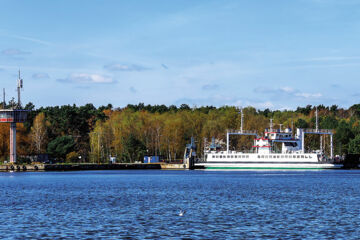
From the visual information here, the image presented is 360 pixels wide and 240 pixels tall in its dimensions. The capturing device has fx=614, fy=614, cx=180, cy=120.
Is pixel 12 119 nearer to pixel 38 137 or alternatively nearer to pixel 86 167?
pixel 86 167

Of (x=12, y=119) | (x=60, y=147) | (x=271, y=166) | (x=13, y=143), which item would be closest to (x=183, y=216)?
(x=271, y=166)

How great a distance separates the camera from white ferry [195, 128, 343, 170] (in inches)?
6319

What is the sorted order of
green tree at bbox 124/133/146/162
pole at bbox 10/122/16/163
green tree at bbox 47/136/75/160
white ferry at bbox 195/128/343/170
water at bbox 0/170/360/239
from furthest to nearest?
green tree at bbox 124/133/146/162 < green tree at bbox 47/136/75/160 < pole at bbox 10/122/16/163 < white ferry at bbox 195/128/343/170 < water at bbox 0/170/360/239

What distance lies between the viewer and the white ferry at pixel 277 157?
160m

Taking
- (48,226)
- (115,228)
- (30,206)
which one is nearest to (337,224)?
(115,228)

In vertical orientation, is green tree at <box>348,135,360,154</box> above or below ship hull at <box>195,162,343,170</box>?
above

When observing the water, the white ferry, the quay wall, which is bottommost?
the water

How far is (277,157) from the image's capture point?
534ft

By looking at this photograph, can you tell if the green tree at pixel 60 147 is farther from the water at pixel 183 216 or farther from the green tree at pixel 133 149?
the water at pixel 183 216

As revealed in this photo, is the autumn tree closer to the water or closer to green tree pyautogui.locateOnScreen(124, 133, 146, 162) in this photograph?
green tree pyautogui.locateOnScreen(124, 133, 146, 162)

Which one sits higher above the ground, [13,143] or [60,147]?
[13,143]

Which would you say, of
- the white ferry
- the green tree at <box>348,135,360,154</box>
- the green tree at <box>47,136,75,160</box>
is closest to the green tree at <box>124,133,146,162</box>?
the green tree at <box>47,136,75,160</box>

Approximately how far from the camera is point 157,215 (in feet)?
180

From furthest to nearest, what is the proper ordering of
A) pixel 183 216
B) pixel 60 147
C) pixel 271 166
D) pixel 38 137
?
pixel 38 137
pixel 60 147
pixel 271 166
pixel 183 216
